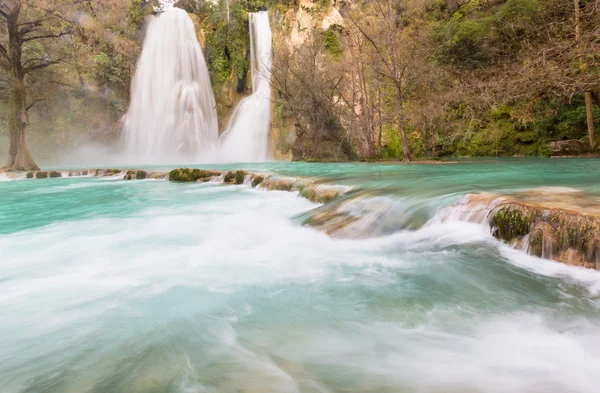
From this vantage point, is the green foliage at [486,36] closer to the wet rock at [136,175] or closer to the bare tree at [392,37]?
the bare tree at [392,37]

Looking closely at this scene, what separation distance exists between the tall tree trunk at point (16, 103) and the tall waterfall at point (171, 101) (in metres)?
9.66

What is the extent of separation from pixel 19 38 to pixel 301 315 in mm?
23943

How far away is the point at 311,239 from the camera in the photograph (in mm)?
4441

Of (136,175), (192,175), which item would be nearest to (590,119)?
(192,175)

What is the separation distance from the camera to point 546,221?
3.11 meters

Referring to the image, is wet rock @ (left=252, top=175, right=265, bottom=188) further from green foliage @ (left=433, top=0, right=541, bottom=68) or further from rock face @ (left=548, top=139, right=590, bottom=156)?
green foliage @ (left=433, top=0, right=541, bottom=68)

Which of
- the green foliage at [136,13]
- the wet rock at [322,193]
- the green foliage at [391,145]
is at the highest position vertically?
the green foliage at [136,13]

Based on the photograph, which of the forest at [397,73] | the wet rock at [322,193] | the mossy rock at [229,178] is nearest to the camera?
the wet rock at [322,193]

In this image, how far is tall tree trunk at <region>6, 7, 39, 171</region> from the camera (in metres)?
18.1

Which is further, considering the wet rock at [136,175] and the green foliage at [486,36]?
the green foliage at [486,36]

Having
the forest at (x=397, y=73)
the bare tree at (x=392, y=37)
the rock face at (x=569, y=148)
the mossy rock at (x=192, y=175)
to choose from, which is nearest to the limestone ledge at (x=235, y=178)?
the mossy rock at (x=192, y=175)

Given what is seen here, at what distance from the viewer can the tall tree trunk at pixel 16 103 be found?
1811 centimetres

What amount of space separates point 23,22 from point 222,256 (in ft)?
73.9

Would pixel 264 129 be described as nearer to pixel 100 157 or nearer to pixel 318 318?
pixel 100 157
